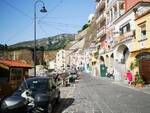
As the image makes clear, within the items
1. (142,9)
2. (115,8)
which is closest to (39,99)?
(142,9)

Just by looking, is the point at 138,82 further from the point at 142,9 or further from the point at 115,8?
the point at 115,8

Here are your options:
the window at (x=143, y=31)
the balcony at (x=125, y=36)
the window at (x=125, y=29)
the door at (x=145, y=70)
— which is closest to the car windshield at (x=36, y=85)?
the window at (x=143, y=31)

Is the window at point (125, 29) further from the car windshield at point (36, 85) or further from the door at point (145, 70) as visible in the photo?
the car windshield at point (36, 85)

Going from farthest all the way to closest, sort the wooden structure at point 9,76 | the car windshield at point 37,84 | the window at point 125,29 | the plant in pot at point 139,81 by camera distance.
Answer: the window at point 125,29 → the plant in pot at point 139,81 → the wooden structure at point 9,76 → the car windshield at point 37,84

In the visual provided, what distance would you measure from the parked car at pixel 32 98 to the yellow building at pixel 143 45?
1557 centimetres

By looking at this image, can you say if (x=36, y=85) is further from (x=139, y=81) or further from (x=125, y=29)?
(x=125, y=29)

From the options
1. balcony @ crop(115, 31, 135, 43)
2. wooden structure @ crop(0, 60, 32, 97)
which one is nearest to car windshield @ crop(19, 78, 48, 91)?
wooden structure @ crop(0, 60, 32, 97)

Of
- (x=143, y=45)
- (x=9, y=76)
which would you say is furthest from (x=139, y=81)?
(x=9, y=76)

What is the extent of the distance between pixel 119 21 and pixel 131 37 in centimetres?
630

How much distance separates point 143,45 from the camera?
28.9 m

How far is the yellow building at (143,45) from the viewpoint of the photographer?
2773 centimetres

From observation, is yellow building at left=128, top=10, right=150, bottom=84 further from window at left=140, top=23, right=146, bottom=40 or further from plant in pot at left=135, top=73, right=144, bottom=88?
plant in pot at left=135, top=73, right=144, bottom=88

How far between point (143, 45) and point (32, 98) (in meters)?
18.7

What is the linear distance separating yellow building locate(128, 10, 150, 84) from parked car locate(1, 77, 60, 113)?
51.1 ft
